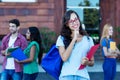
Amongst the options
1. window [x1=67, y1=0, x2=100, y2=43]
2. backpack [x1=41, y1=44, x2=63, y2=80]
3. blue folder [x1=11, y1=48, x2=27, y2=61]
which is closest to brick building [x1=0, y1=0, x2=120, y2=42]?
window [x1=67, y1=0, x2=100, y2=43]

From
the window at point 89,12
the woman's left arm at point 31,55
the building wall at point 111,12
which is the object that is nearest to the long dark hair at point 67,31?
the woman's left arm at point 31,55

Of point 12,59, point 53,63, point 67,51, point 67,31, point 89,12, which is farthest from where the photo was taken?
point 89,12

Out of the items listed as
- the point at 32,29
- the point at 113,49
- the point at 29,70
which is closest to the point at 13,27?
the point at 32,29

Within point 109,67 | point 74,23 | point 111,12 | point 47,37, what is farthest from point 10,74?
point 111,12

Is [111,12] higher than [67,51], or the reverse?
[67,51]

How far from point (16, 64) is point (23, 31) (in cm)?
915

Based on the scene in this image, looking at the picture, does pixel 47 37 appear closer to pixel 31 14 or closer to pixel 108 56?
pixel 31 14

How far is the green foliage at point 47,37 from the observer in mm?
15352

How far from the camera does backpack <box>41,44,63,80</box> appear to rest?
196 inches

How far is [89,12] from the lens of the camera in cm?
1845

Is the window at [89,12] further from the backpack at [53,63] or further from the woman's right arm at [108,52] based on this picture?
the backpack at [53,63]

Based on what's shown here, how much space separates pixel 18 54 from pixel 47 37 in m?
8.63

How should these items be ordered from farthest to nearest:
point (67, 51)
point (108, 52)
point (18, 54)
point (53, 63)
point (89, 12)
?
point (89, 12), point (108, 52), point (18, 54), point (53, 63), point (67, 51)

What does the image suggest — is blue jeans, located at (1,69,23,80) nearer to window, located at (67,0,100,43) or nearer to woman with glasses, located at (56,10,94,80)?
woman with glasses, located at (56,10,94,80)
